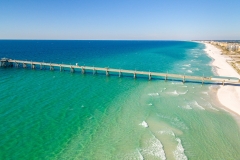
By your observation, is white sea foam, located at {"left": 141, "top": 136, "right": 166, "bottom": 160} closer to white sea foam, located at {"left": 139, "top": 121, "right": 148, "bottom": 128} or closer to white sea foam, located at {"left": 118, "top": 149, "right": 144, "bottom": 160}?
white sea foam, located at {"left": 118, "top": 149, "right": 144, "bottom": 160}

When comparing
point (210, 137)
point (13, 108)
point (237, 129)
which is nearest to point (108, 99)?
point (13, 108)

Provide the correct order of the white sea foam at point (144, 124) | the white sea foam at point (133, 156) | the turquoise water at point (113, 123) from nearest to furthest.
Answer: the white sea foam at point (133, 156) → the turquoise water at point (113, 123) → the white sea foam at point (144, 124)

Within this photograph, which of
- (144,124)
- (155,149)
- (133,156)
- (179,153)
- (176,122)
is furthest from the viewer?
(176,122)

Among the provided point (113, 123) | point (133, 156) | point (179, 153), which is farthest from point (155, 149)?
point (113, 123)

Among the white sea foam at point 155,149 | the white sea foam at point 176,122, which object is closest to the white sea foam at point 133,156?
the white sea foam at point 155,149

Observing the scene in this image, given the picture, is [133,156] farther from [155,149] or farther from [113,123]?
[113,123]

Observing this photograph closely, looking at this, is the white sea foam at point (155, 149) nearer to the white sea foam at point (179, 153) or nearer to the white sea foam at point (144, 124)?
the white sea foam at point (179, 153)

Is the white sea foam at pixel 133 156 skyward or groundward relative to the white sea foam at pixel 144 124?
groundward

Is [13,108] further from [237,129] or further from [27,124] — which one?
[237,129]

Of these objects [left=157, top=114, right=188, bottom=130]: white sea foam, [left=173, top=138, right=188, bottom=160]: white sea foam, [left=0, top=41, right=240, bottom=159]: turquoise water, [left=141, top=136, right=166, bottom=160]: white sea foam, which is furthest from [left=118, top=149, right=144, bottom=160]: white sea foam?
[left=157, top=114, right=188, bottom=130]: white sea foam
